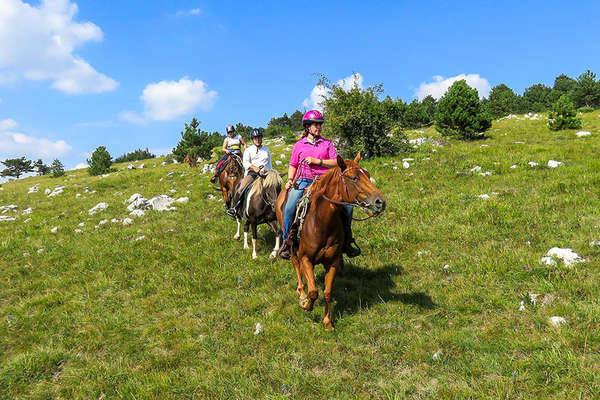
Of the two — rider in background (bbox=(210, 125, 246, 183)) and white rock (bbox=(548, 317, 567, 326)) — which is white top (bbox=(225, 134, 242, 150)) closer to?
rider in background (bbox=(210, 125, 246, 183))

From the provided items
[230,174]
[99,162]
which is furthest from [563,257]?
[99,162]

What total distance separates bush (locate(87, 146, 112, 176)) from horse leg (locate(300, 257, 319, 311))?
48093 mm

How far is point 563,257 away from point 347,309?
182 inches

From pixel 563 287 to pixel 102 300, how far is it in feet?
33.6

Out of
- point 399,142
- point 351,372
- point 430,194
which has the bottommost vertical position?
point 351,372

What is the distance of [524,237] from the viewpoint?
7.99 metres

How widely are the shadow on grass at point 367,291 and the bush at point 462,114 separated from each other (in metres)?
22.5

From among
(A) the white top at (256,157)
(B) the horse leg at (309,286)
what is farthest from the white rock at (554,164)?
(B) the horse leg at (309,286)

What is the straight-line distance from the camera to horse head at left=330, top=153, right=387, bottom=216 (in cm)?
492

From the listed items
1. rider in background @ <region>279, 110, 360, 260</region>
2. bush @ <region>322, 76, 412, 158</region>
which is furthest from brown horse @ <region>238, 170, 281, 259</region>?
bush @ <region>322, 76, 412, 158</region>

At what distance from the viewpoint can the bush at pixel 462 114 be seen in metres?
25.8

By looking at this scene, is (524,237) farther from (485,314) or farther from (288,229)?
(288,229)

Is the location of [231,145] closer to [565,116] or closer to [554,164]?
[554,164]

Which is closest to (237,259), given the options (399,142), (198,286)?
(198,286)
